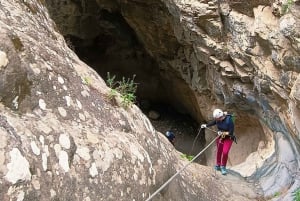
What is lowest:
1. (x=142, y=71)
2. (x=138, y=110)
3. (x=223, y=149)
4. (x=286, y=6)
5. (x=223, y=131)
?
(x=142, y=71)

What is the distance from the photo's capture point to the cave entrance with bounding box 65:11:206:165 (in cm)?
1498

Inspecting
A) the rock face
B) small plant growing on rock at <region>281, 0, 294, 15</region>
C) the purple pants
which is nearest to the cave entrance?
the rock face

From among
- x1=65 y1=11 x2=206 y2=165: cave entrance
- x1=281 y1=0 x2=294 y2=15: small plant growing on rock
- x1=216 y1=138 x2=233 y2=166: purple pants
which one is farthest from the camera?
x1=65 y1=11 x2=206 y2=165: cave entrance

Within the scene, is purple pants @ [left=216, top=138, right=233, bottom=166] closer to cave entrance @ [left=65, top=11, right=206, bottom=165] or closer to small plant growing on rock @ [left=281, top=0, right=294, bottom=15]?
small plant growing on rock @ [left=281, top=0, right=294, bottom=15]

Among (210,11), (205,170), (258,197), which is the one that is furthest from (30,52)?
(210,11)

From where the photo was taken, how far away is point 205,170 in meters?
7.39

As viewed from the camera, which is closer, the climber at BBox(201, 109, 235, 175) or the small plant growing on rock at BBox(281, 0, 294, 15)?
the small plant growing on rock at BBox(281, 0, 294, 15)

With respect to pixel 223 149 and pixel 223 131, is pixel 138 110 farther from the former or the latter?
pixel 223 149

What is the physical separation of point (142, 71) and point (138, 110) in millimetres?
10859

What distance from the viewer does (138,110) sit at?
5.43m

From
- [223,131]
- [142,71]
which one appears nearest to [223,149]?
[223,131]

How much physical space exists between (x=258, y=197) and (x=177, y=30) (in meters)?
5.57

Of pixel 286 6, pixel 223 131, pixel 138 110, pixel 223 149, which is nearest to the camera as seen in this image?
pixel 138 110

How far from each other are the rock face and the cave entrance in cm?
75
